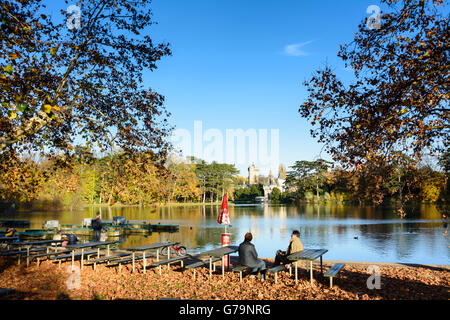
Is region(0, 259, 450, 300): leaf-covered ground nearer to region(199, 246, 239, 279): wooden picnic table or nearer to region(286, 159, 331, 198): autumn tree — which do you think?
region(199, 246, 239, 279): wooden picnic table

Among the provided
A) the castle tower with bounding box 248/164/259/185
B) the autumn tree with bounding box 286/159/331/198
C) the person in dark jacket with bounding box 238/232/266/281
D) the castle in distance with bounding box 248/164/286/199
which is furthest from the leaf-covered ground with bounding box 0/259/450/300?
the castle tower with bounding box 248/164/259/185

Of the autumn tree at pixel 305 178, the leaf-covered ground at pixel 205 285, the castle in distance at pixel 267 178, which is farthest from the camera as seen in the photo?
the castle in distance at pixel 267 178

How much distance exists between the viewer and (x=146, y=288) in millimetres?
7777

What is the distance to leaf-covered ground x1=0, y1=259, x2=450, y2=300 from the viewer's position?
273 inches

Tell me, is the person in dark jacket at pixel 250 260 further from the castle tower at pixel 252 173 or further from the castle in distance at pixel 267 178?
the castle tower at pixel 252 173

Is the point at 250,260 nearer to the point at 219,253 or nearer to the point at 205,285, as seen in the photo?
the point at 219,253

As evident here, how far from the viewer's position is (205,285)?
8.12 meters

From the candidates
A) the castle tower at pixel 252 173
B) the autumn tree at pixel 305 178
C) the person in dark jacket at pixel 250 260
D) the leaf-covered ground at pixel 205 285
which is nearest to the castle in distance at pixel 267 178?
the castle tower at pixel 252 173

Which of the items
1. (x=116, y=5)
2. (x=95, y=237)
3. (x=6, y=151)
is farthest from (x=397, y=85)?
(x=95, y=237)

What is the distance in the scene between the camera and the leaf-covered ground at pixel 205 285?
6941 millimetres

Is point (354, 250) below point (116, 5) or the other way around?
below
